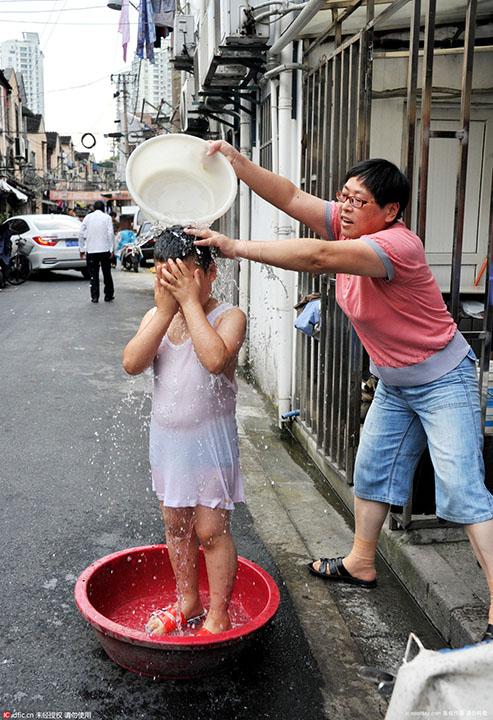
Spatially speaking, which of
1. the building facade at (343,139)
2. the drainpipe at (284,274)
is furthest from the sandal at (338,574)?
the drainpipe at (284,274)

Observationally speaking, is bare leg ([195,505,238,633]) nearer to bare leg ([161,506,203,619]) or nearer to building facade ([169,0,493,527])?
bare leg ([161,506,203,619])

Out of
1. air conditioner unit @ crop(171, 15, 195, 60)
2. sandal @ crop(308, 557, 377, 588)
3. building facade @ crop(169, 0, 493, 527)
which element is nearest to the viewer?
sandal @ crop(308, 557, 377, 588)

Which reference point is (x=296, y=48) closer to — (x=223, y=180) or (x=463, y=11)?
(x=463, y=11)

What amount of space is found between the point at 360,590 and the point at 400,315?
1525mm

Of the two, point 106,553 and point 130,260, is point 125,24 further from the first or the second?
point 106,553

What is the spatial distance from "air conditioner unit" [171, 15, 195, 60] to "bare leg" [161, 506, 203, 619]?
12.3 meters

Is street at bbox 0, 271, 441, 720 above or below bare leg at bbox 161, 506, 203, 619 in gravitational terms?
below

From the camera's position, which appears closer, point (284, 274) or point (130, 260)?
point (284, 274)

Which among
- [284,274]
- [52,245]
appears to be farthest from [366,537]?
[52,245]

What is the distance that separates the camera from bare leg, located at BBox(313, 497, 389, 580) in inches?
138

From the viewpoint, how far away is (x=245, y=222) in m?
8.45

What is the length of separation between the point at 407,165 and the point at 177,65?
473 inches

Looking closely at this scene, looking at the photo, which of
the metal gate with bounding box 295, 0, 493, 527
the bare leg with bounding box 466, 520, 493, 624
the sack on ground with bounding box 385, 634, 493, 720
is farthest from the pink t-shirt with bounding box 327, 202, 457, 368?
the sack on ground with bounding box 385, 634, 493, 720

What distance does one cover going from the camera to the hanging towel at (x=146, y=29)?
15077 mm
